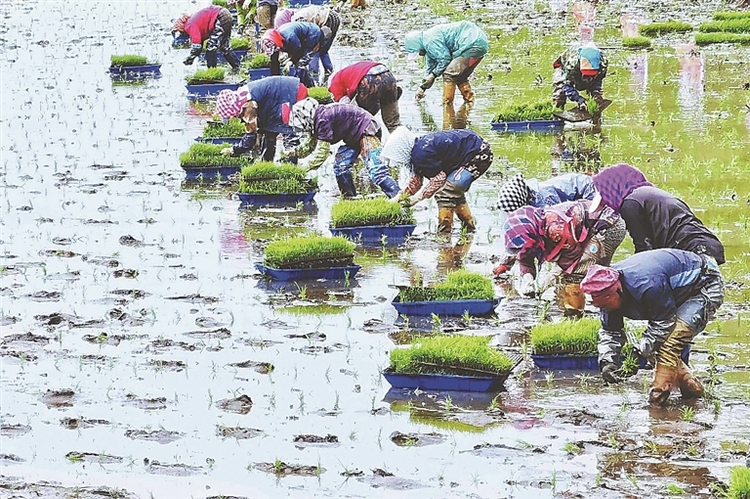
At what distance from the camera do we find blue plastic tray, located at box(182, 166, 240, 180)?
1288 centimetres

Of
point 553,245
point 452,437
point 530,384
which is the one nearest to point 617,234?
point 553,245

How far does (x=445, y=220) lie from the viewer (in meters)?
10.6

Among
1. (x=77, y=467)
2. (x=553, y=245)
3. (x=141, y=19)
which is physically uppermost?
(x=141, y=19)

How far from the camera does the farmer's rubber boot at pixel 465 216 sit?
1048 centimetres

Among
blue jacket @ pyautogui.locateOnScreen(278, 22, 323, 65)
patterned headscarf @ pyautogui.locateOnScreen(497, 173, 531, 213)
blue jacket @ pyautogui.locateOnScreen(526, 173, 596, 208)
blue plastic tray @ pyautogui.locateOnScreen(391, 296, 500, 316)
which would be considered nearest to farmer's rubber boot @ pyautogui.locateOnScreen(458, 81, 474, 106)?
blue jacket @ pyautogui.locateOnScreen(278, 22, 323, 65)

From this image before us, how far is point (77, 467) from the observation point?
6.41 m

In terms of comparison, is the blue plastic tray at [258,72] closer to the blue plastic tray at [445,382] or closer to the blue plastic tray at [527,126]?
the blue plastic tray at [527,126]

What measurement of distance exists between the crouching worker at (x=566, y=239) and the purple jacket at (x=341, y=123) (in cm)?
315

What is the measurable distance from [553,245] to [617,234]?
488 millimetres

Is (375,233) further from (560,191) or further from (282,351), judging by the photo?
(282,351)

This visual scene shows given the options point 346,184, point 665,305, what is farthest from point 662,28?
point 665,305

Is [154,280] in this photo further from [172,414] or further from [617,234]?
[617,234]

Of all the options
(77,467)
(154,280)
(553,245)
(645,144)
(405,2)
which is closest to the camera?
(77,467)

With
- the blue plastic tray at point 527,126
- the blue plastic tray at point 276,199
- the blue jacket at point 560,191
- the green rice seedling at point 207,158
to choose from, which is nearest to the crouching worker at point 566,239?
the blue jacket at point 560,191
